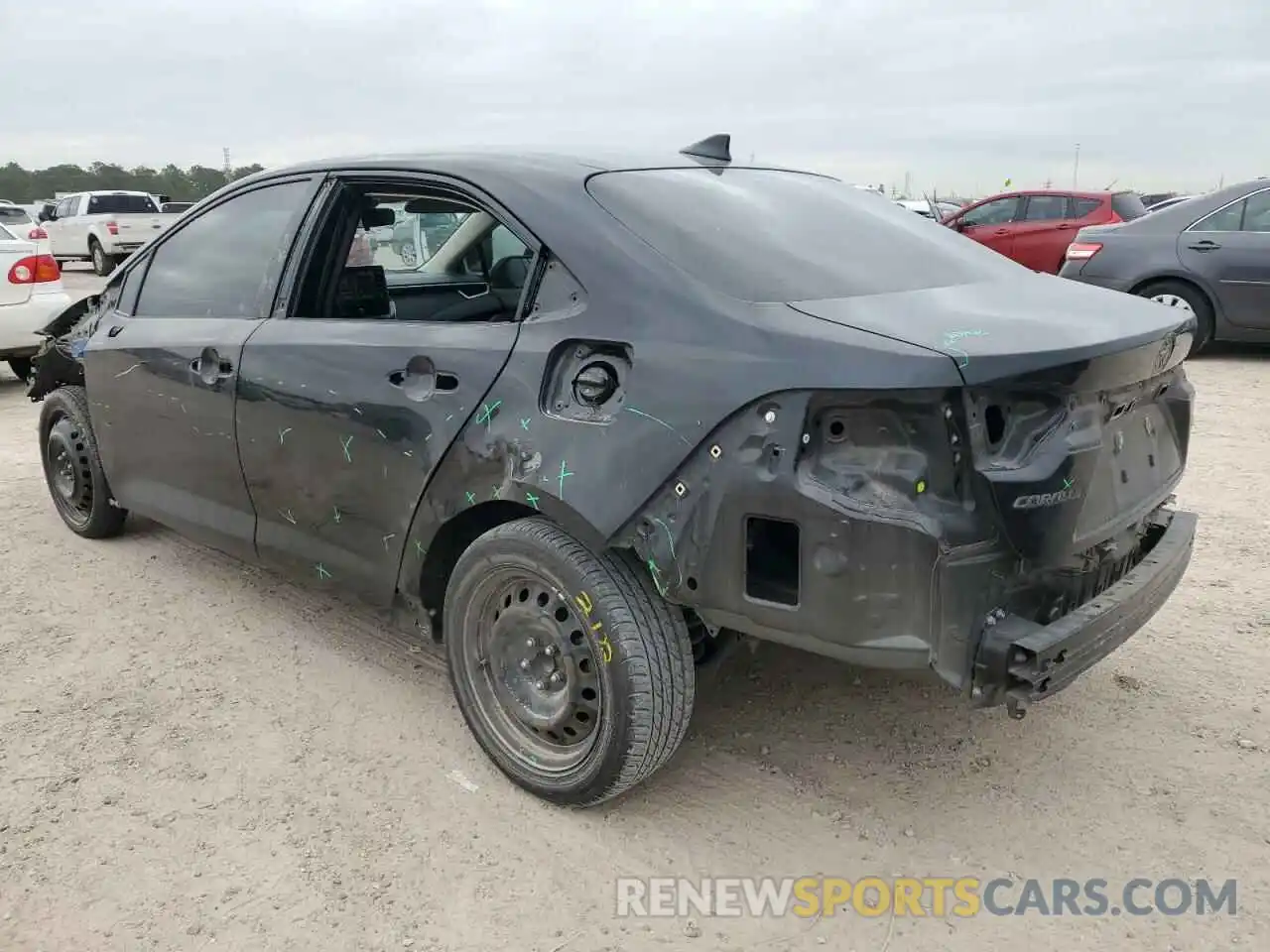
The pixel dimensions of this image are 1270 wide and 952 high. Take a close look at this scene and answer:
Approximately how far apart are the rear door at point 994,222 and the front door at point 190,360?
11796mm

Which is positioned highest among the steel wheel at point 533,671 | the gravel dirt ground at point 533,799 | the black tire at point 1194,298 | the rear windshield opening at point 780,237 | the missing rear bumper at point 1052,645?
the rear windshield opening at point 780,237

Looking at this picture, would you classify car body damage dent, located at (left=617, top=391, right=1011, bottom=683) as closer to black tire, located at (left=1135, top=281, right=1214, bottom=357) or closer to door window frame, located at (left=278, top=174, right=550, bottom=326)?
door window frame, located at (left=278, top=174, right=550, bottom=326)

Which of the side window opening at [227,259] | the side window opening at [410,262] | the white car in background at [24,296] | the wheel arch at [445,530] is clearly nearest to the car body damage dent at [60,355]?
the side window opening at [227,259]

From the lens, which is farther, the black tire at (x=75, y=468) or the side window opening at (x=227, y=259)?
the black tire at (x=75, y=468)

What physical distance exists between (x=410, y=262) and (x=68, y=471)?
2.10 m

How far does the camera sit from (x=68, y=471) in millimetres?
4594

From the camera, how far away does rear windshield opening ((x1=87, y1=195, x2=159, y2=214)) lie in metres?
21.6

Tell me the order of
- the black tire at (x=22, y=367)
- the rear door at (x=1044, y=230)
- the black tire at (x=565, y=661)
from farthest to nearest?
the rear door at (x=1044, y=230)
the black tire at (x=22, y=367)
the black tire at (x=565, y=661)

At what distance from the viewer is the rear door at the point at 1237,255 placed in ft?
26.3

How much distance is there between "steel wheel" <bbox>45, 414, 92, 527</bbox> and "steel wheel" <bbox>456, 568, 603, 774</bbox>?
260 centimetres

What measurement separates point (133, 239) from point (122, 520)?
62.5 ft

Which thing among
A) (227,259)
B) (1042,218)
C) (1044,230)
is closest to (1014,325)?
(227,259)

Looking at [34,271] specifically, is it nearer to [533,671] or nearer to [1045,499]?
[533,671]

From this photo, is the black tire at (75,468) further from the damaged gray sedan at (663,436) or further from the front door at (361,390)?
the front door at (361,390)
